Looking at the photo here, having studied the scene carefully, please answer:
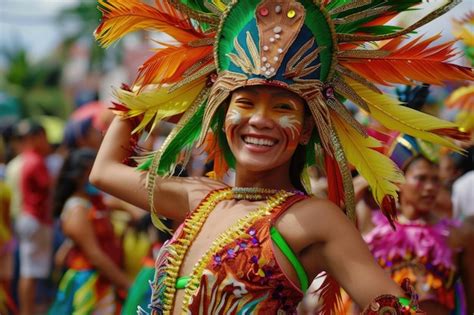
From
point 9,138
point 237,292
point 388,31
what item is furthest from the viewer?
point 9,138

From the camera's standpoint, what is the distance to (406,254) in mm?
6512

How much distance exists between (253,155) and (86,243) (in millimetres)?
4003

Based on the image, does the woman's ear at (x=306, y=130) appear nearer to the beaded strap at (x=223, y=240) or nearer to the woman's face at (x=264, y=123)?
the woman's face at (x=264, y=123)

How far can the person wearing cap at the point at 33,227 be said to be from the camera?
10.9 m

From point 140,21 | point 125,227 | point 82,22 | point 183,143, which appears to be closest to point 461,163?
point 125,227

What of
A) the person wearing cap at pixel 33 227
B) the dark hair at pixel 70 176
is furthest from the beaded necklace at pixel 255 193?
the person wearing cap at pixel 33 227

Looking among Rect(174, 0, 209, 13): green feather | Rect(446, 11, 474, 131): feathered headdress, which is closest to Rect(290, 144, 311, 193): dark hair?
Rect(174, 0, 209, 13): green feather

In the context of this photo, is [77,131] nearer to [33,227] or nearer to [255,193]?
[33,227]

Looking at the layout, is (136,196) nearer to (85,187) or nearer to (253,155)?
(253,155)

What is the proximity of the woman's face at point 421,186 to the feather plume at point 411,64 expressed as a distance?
269cm

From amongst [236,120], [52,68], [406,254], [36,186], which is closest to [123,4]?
[236,120]

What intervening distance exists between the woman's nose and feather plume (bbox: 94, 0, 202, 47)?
436mm

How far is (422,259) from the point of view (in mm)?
6473

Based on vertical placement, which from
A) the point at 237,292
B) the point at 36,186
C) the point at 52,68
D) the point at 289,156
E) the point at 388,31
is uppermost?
the point at 388,31
